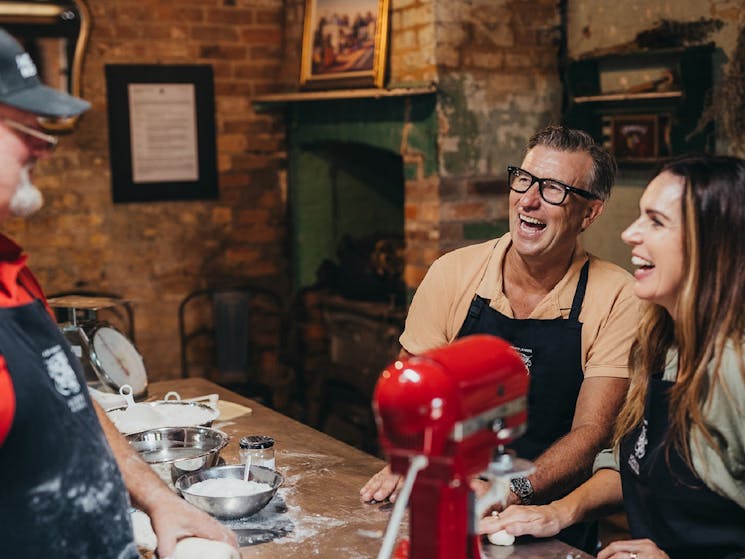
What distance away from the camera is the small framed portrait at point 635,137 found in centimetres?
412

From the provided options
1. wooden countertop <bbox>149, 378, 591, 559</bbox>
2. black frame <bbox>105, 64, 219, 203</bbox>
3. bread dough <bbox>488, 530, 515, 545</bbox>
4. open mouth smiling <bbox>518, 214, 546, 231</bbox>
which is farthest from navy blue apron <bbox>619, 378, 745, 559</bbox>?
black frame <bbox>105, 64, 219, 203</bbox>

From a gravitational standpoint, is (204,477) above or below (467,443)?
below

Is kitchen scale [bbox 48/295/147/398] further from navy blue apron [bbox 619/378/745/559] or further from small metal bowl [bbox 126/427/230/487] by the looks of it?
navy blue apron [bbox 619/378/745/559]

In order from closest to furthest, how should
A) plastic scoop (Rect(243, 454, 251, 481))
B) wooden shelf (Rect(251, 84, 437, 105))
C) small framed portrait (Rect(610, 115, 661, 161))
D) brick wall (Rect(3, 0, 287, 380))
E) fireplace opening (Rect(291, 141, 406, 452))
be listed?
plastic scoop (Rect(243, 454, 251, 481)), small framed portrait (Rect(610, 115, 661, 161)), wooden shelf (Rect(251, 84, 437, 105)), fireplace opening (Rect(291, 141, 406, 452)), brick wall (Rect(3, 0, 287, 380))

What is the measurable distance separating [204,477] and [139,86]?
388cm

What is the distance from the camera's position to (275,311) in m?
6.28

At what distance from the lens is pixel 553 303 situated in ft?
8.98

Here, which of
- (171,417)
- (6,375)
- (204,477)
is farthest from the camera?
(171,417)

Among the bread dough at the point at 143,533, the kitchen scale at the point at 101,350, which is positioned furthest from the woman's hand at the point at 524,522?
the kitchen scale at the point at 101,350

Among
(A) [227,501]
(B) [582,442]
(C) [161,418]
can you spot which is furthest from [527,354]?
(C) [161,418]

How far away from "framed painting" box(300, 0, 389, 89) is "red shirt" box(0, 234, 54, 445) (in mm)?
3316

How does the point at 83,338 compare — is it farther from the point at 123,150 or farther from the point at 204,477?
the point at 123,150

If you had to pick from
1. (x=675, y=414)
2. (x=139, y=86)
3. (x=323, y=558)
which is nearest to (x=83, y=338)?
(x=323, y=558)

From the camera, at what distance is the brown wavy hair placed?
1967 mm
